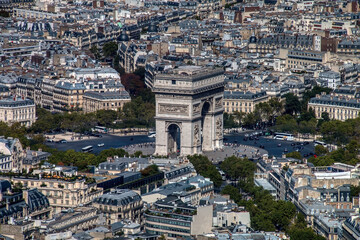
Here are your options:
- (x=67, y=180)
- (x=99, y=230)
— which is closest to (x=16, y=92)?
(x=67, y=180)

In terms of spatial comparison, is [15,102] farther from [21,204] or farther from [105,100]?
[21,204]

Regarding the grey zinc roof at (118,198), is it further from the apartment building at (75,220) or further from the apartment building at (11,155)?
the apartment building at (11,155)

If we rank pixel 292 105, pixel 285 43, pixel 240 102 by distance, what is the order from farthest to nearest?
pixel 285 43, pixel 292 105, pixel 240 102

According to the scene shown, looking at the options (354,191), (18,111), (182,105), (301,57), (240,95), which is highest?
Result: (182,105)

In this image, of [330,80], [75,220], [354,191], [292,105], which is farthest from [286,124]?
[75,220]

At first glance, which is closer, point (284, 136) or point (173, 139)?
point (173, 139)

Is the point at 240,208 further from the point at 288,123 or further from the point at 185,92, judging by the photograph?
the point at 288,123

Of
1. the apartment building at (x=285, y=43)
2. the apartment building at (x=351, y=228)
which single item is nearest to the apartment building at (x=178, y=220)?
the apartment building at (x=351, y=228)
